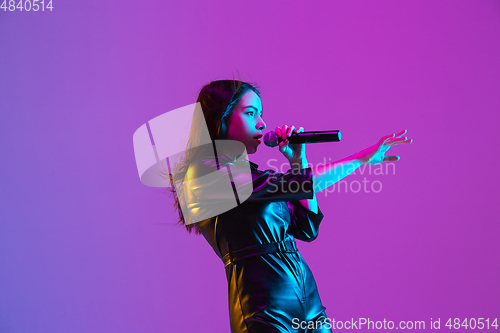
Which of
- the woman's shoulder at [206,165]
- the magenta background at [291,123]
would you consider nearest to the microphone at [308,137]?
the woman's shoulder at [206,165]

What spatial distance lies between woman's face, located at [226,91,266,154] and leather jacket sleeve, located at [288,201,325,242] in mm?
233

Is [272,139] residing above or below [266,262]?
above

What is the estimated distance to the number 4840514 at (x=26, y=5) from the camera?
217 centimetres

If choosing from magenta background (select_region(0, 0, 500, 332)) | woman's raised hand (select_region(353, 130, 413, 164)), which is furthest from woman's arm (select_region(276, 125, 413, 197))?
magenta background (select_region(0, 0, 500, 332))

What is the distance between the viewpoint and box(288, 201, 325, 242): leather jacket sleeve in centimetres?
125

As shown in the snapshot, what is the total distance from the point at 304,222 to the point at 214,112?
413 millimetres

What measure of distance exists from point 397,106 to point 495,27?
2.25ft

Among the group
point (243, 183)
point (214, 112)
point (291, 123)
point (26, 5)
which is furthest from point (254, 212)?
point (26, 5)

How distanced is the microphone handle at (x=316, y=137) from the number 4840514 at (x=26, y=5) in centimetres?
167

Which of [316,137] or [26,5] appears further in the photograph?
[26,5]

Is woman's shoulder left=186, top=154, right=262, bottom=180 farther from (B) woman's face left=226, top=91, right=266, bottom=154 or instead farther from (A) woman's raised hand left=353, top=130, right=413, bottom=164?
(A) woman's raised hand left=353, top=130, right=413, bottom=164

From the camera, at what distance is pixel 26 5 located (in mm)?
2184

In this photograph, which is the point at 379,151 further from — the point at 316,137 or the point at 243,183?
the point at 243,183

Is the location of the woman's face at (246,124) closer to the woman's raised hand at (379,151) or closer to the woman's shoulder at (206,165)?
the woman's shoulder at (206,165)
